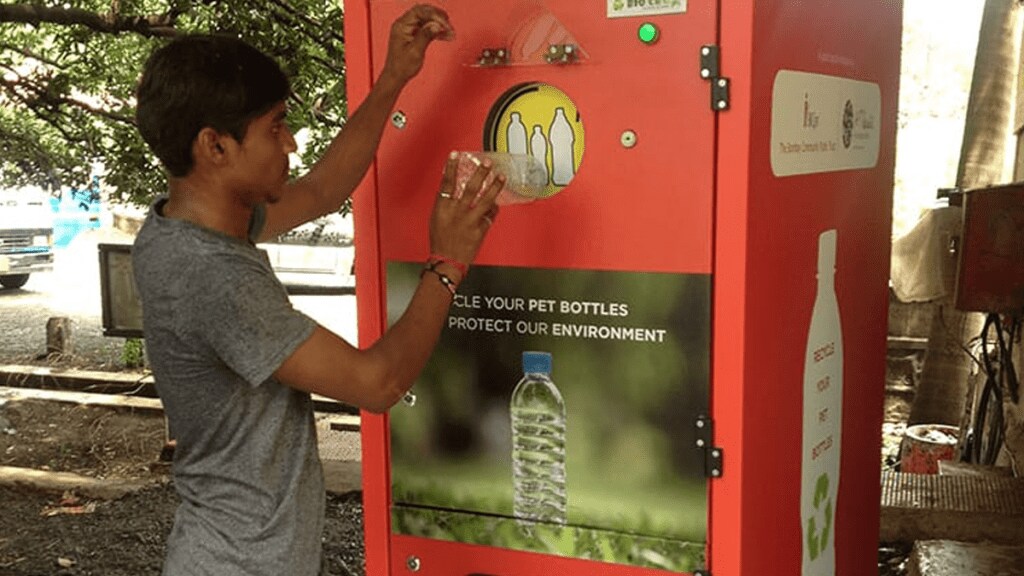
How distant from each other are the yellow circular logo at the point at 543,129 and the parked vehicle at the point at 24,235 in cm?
1587

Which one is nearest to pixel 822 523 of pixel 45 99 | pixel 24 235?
pixel 45 99

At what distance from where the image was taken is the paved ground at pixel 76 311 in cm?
1211

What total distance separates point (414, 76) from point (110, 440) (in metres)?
7.71

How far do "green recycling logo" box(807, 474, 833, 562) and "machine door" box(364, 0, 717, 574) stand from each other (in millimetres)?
481

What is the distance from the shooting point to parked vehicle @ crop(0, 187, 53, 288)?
52.9 ft

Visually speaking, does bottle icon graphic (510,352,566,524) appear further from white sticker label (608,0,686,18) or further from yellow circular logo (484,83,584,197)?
white sticker label (608,0,686,18)

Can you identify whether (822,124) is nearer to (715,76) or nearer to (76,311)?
(715,76)

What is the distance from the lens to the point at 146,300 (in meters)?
1.71

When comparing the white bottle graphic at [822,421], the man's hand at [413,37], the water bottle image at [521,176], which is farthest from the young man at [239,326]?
the white bottle graphic at [822,421]

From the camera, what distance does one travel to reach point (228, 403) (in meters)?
1.74

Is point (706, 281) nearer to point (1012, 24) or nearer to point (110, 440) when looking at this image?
point (1012, 24)

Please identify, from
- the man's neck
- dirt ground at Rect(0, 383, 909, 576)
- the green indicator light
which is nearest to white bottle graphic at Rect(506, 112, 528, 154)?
the green indicator light

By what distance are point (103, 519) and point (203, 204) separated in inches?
201

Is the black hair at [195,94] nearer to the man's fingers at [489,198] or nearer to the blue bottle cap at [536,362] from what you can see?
the man's fingers at [489,198]
